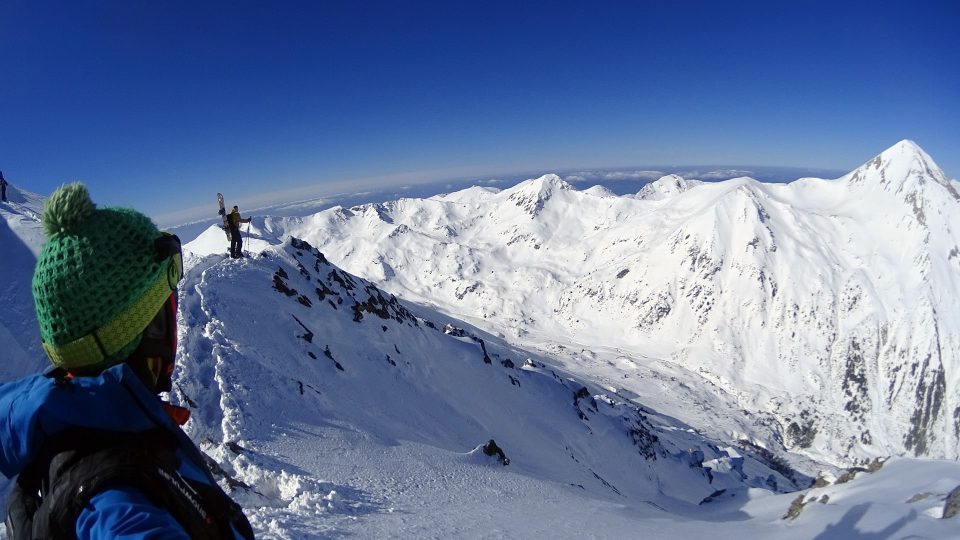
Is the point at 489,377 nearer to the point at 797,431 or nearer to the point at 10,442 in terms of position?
the point at 10,442

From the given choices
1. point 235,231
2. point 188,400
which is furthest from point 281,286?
point 188,400

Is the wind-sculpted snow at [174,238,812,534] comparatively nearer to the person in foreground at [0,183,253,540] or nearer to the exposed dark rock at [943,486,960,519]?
the person in foreground at [0,183,253,540]

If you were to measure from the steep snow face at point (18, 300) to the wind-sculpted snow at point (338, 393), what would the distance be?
525 cm

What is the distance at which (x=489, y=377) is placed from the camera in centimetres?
4297

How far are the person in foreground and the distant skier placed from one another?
23.8 m

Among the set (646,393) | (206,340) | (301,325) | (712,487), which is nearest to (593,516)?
(206,340)

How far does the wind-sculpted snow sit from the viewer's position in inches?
562

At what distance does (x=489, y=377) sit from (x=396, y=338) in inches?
429

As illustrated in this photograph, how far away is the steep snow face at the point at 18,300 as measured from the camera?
17770 millimetres

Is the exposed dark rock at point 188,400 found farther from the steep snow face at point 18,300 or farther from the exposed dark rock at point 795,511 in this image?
the exposed dark rock at point 795,511

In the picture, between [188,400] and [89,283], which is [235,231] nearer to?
[188,400]

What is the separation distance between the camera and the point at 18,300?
20875mm

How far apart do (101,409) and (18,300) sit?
86.6 feet

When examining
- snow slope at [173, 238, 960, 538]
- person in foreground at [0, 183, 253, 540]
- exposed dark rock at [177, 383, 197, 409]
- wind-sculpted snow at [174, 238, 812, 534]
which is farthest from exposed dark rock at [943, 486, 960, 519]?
exposed dark rock at [177, 383, 197, 409]
